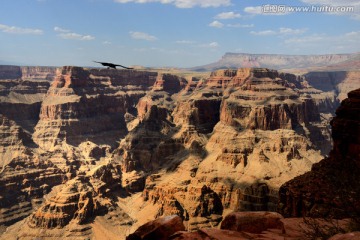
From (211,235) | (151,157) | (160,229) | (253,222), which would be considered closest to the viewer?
(211,235)

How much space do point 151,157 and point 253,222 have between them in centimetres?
9835

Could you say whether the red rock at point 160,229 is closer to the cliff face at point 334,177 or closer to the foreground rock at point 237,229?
the foreground rock at point 237,229

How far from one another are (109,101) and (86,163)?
59.6m

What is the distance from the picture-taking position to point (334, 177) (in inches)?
1451

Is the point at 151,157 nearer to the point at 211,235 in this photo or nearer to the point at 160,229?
the point at 160,229

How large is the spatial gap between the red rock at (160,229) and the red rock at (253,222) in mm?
3098

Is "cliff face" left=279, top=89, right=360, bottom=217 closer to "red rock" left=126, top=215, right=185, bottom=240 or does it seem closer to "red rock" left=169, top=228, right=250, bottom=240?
"red rock" left=169, top=228, right=250, bottom=240

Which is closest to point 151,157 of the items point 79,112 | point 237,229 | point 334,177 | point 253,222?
point 79,112

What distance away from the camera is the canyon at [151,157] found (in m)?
78.0

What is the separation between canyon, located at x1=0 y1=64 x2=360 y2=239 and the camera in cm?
7797

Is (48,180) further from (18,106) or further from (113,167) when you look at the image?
(18,106)

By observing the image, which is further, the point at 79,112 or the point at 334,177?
the point at 79,112

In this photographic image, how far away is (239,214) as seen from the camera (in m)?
23.9

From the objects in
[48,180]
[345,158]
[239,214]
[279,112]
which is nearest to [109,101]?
[48,180]
